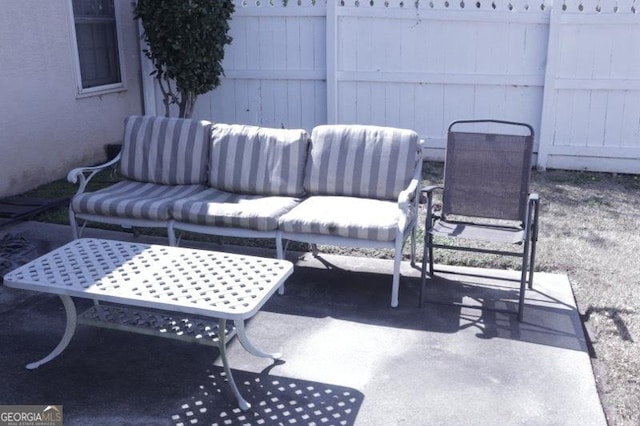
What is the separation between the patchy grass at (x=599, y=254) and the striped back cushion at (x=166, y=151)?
59cm

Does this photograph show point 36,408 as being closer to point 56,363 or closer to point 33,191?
point 56,363

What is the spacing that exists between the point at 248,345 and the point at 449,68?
4889mm

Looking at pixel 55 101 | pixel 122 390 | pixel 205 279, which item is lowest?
pixel 122 390

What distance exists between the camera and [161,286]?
2.97 m

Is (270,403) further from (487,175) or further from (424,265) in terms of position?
(487,175)

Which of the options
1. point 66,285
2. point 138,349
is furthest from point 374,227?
point 66,285

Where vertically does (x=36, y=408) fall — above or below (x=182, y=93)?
below

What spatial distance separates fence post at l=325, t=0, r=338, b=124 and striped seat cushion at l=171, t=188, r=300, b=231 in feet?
10.4

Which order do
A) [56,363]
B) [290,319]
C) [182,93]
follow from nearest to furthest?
[56,363] → [290,319] → [182,93]

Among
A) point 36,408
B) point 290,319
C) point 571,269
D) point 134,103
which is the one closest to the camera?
point 36,408

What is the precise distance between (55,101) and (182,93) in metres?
1.40

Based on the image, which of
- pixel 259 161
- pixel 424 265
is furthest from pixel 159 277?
pixel 259 161

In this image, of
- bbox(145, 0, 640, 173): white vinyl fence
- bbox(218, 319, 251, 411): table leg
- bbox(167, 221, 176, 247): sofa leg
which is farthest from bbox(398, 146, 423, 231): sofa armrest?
bbox(145, 0, 640, 173): white vinyl fence

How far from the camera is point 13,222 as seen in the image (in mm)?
5402
